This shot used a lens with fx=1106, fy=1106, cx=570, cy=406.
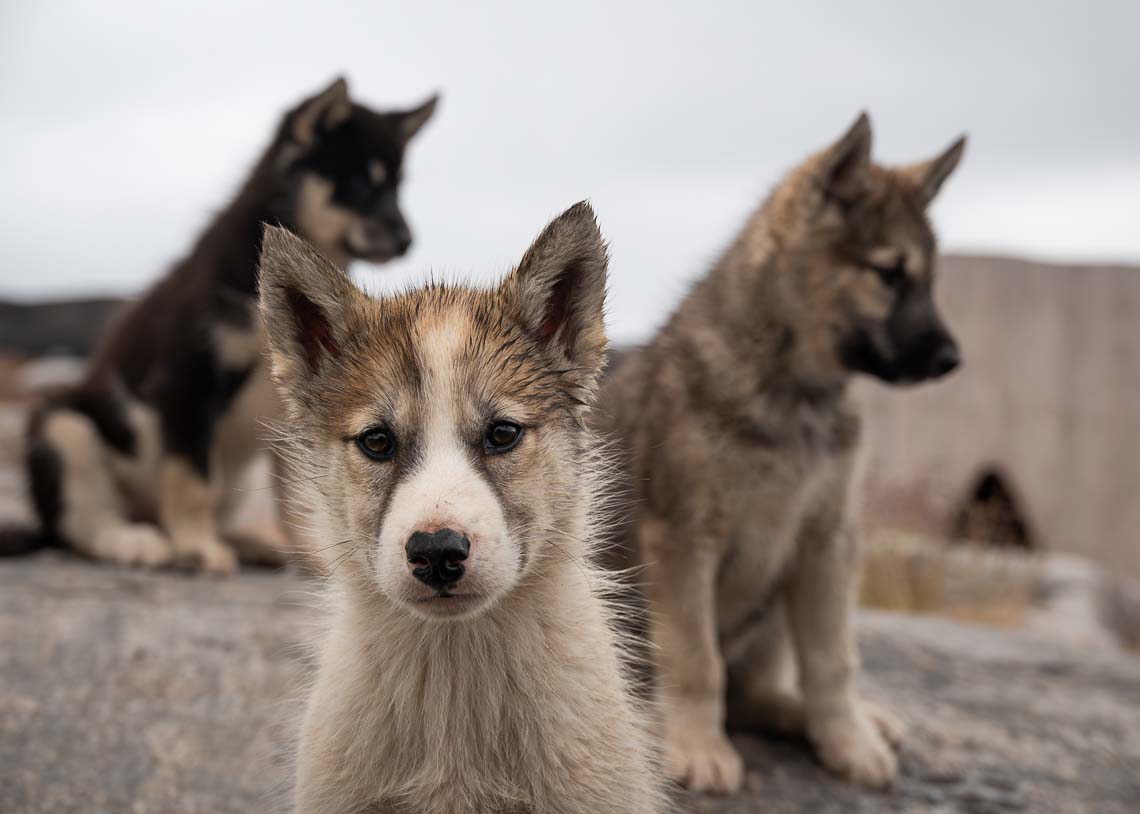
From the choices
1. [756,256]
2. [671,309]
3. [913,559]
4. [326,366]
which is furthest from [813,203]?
[913,559]

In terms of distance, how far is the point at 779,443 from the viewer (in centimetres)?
434

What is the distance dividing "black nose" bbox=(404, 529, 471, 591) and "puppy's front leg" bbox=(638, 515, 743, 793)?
1.73 meters

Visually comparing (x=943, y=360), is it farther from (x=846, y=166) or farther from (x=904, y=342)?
(x=846, y=166)

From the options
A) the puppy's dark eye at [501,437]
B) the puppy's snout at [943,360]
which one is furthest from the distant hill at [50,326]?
the puppy's dark eye at [501,437]

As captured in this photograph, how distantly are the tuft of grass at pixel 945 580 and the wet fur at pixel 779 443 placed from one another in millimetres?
5767

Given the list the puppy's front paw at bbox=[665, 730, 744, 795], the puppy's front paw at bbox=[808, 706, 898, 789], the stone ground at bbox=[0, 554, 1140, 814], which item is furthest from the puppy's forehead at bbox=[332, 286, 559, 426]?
the puppy's front paw at bbox=[808, 706, 898, 789]

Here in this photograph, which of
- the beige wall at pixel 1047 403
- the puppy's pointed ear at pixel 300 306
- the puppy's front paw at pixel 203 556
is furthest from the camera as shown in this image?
the beige wall at pixel 1047 403

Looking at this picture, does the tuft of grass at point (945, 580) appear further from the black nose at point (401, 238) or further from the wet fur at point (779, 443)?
the black nose at point (401, 238)

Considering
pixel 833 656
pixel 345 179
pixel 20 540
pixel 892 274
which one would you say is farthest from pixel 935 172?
pixel 20 540

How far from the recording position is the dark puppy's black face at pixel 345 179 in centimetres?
628

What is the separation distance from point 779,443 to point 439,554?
2.18 meters

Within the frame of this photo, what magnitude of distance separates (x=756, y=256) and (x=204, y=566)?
13.0 ft

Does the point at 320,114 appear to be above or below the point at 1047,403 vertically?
above

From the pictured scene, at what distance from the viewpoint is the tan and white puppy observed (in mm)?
2758
